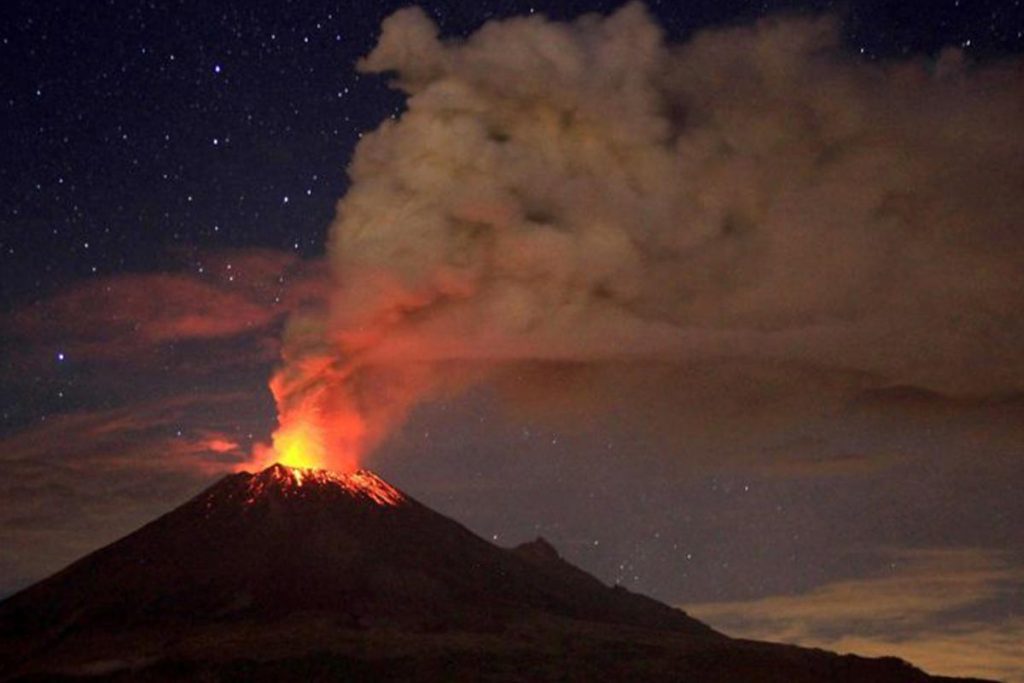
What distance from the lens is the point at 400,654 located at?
86125 mm

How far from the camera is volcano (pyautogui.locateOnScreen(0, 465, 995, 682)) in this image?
84625 mm

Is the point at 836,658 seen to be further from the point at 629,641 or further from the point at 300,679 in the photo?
the point at 300,679

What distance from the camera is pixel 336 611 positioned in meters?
101

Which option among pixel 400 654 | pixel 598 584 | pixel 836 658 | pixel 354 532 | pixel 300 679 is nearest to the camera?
pixel 300 679

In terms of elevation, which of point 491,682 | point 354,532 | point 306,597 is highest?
point 354,532

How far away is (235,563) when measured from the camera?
11250 cm

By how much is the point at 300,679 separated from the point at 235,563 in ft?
118

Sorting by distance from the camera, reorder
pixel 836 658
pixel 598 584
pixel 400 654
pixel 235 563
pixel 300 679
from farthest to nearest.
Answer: pixel 598 584, pixel 235 563, pixel 836 658, pixel 400 654, pixel 300 679

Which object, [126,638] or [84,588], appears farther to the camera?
[84,588]

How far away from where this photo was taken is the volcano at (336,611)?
84625 mm

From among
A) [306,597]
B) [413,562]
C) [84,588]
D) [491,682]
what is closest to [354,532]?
[413,562]

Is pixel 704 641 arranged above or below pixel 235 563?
below

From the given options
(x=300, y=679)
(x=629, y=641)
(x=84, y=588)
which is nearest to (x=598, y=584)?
(x=629, y=641)

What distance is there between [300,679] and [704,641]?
4053 centimetres
